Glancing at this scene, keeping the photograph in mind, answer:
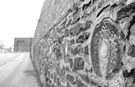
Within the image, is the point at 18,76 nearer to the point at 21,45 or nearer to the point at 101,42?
the point at 101,42

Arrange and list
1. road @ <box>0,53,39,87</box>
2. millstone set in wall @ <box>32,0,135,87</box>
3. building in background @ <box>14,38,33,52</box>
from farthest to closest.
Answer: building in background @ <box>14,38,33,52</box>
road @ <box>0,53,39,87</box>
millstone set in wall @ <box>32,0,135,87</box>

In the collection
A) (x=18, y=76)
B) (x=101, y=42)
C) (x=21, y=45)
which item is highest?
(x=21, y=45)

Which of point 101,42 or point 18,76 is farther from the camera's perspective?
point 18,76

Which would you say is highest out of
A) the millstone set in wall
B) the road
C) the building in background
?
the building in background

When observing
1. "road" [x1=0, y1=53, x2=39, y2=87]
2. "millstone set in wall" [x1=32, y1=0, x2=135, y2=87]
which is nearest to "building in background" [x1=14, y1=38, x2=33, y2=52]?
"road" [x1=0, y1=53, x2=39, y2=87]

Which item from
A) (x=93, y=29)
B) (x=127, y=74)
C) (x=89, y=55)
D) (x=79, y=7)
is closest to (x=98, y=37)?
(x=93, y=29)

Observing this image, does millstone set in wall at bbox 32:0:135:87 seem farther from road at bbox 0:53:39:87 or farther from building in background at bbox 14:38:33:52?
building in background at bbox 14:38:33:52

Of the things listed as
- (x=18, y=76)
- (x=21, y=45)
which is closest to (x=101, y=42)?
(x=18, y=76)

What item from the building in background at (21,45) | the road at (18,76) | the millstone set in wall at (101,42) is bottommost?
the road at (18,76)

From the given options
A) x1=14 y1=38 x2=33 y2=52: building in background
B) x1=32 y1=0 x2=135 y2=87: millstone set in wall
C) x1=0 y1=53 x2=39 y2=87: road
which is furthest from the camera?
x1=14 y1=38 x2=33 y2=52: building in background

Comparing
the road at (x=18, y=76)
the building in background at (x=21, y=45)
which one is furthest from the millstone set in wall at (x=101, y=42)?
the building in background at (x=21, y=45)

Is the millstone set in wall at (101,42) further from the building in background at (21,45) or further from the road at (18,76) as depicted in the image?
the building in background at (21,45)

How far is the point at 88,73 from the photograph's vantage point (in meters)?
1.85

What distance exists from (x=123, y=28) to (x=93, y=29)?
516 millimetres
